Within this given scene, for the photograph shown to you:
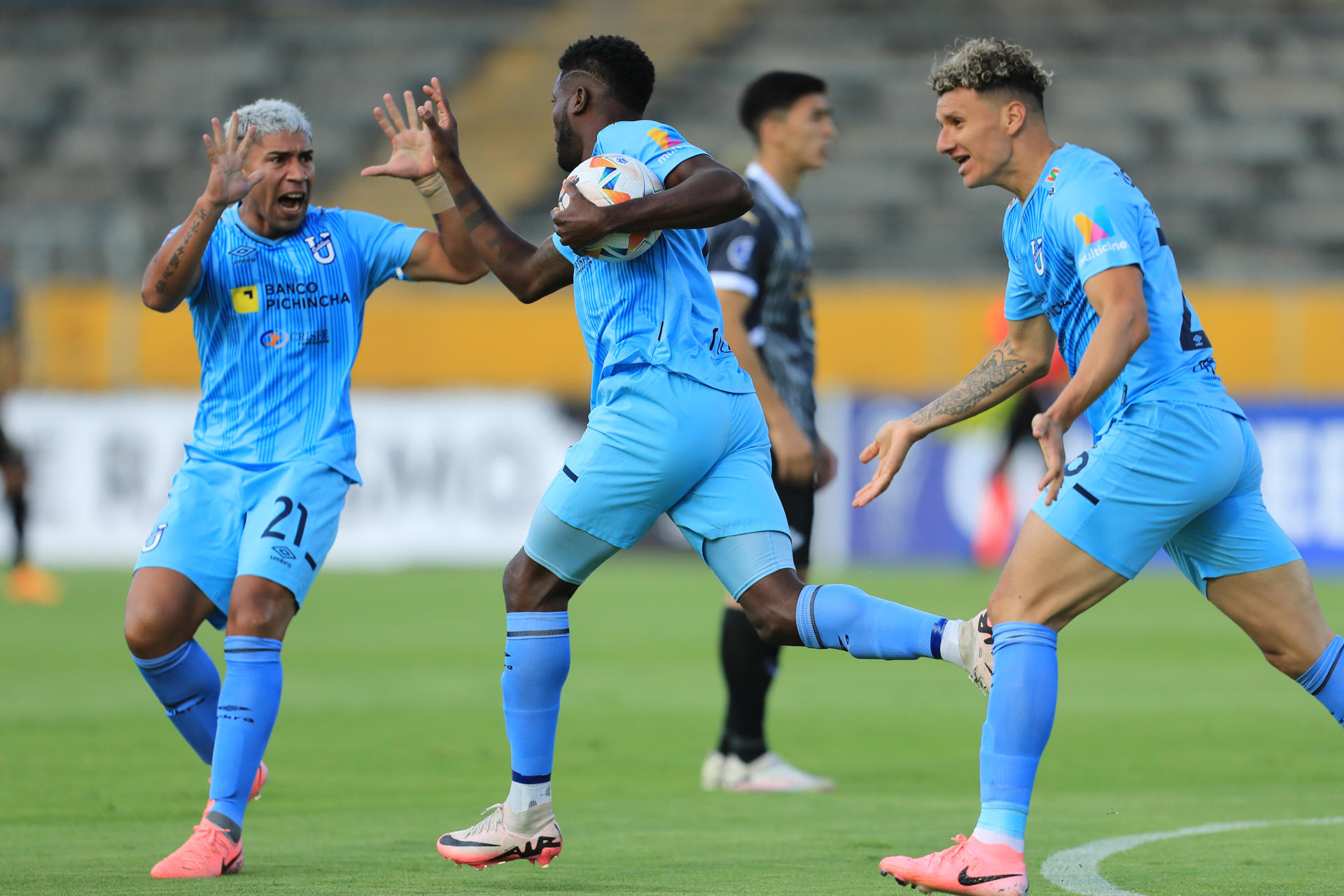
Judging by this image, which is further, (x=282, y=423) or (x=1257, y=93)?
(x=1257, y=93)

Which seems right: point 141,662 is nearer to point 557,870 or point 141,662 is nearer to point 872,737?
point 557,870

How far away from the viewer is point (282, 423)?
18.7 ft

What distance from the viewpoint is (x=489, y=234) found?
5.50 m

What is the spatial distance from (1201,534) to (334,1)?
2644 centimetres

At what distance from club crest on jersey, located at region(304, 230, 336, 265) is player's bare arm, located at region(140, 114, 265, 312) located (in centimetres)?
31

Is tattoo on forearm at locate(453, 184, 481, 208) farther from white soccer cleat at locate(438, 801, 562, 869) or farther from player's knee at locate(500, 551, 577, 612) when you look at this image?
white soccer cleat at locate(438, 801, 562, 869)

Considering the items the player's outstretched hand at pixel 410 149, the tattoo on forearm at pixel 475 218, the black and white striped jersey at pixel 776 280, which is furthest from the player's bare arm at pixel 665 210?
the black and white striped jersey at pixel 776 280

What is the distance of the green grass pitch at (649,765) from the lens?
5273 millimetres

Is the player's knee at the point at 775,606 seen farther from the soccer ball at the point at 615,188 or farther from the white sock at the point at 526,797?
the soccer ball at the point at 615,188

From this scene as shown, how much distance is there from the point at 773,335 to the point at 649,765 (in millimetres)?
1891

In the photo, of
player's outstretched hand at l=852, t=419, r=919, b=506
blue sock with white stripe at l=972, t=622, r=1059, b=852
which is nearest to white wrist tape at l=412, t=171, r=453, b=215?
player's outstretched hand at l=852, t=419, r=919, b=506

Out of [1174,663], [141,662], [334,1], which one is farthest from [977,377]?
[334,1]

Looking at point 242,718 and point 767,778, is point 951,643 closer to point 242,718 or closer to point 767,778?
point 242,718

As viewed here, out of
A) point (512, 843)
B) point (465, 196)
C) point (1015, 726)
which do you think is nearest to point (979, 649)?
point (1015, 726)
